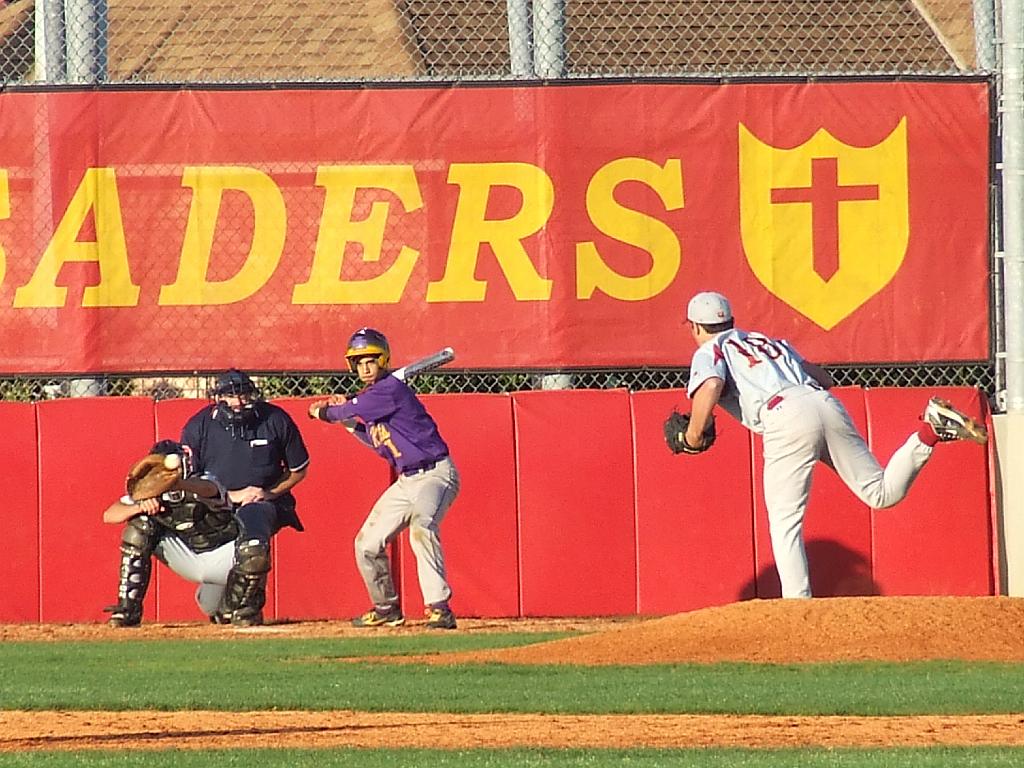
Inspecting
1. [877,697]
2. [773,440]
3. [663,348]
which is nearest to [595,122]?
[663,348]

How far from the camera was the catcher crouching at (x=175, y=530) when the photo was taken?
39.8ft

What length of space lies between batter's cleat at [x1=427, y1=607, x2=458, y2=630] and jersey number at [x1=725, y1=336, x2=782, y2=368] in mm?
2337

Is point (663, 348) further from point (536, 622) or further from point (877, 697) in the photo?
point (877, 697)

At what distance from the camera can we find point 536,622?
1270 cm

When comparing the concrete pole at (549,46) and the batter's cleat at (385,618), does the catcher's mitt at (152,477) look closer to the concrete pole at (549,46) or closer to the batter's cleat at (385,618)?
the batter's cleat at (385,618)

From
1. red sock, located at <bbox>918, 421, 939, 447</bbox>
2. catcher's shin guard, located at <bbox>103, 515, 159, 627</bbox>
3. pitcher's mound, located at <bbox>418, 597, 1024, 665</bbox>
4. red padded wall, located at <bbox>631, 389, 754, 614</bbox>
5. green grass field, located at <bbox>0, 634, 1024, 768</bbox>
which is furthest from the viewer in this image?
red padded wall, located at <bbox>631, 389, 754, 614</bbox>

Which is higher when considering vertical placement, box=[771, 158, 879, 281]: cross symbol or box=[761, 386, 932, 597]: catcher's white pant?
box=[771, 158, 879, 281]: cross symbol

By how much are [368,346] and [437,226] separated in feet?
4.15

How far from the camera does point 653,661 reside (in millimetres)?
9867

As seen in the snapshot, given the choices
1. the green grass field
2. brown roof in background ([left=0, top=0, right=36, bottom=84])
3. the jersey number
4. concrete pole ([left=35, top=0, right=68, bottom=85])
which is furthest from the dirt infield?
brown roof in background ([left=0, top=0, right=36, bottom=84])

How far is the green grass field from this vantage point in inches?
267

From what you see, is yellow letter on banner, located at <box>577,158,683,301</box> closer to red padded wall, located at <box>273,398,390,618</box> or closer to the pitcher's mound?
red padded wall, located at <box>273,398,390,618</box>

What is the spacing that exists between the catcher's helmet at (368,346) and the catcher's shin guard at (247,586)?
3.99 ft

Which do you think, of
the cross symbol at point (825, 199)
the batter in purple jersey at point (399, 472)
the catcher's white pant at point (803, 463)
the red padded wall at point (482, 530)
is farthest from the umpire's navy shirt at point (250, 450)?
the cross symbol at point (825, 199)
